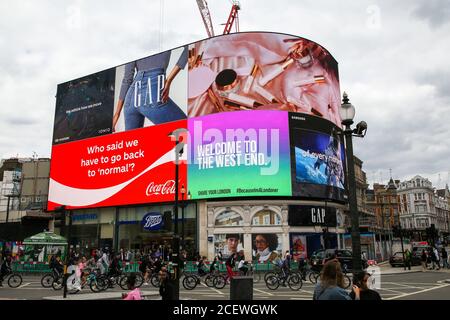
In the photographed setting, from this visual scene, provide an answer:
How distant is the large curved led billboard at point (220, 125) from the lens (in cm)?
4238

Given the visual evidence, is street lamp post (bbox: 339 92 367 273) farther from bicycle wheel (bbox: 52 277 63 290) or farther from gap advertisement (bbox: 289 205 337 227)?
gap advertisement (bbox: 289 205 337 227)

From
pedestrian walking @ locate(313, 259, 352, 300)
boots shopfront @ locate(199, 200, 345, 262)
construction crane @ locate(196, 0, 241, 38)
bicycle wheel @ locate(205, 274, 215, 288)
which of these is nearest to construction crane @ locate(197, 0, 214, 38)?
construction crane @ locate(196, 0, 241, 38)

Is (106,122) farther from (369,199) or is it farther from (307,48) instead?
(369,199)

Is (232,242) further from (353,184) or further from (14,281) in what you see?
(353,184)

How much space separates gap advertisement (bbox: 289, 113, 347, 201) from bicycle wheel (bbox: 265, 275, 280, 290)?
20103mm

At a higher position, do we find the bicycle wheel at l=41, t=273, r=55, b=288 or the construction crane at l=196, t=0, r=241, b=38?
the construction crane at l=196, t=0, r=241, b=38

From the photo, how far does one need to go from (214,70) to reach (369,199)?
8132 centimetres

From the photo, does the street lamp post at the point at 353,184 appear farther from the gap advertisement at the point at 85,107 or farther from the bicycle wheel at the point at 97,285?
the gap advertisement at the point at 85,107

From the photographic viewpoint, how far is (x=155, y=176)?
4703 centimetres

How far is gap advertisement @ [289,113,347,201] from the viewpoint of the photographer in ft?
140

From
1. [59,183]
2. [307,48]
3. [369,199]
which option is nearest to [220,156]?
[307,48]

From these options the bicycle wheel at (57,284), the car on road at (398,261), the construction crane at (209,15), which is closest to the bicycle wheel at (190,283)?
the bicycle wheel at (57,284)

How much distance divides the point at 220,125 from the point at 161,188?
9.48 metres

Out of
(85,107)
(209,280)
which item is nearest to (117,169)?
(85,107)
